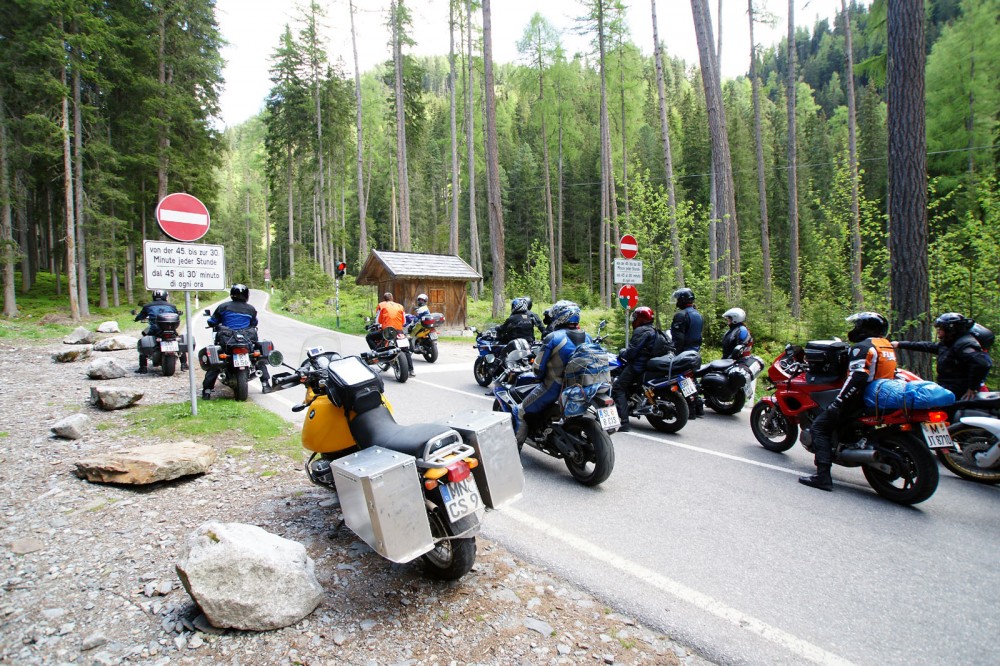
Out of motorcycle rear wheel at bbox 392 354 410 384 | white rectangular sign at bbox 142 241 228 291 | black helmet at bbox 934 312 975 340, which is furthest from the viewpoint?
motorcycle rear wheel at bbox 392 354 410 384

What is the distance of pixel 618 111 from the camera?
104ft

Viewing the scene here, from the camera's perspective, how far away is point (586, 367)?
4.94 metres

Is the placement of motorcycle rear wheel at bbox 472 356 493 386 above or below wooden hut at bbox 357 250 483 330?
below

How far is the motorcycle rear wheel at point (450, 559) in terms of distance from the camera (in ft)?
9.64

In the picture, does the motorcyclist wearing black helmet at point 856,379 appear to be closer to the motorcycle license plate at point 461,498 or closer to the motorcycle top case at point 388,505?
the motorcycle license plate at point 461,498

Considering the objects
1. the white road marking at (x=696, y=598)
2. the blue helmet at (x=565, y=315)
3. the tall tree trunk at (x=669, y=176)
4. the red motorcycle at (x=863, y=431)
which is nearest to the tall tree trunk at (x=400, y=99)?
the tall tree trunk at (x=669, y=176)

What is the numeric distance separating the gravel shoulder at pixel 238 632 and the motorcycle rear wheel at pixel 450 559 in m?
0.08

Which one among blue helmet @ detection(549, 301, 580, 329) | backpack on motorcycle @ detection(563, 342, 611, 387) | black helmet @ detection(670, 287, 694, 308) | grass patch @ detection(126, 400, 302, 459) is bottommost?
grass patch @ detection(126, 400, 302, 459)

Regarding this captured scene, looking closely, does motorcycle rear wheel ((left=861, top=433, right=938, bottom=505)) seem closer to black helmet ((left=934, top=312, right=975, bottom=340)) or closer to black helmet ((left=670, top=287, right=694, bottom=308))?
black helmet ((left=934, top=312, right=975, bottom=340))

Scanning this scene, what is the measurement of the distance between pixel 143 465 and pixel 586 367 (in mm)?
3949

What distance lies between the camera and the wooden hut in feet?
65.0

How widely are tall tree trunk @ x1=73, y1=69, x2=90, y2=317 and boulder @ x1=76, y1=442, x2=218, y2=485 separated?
22.6 meters

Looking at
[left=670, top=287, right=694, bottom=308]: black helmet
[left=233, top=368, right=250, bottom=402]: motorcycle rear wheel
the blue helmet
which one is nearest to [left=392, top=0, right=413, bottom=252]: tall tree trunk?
[left=233, top=368, right=250, bottom=402]: motorcycle rear wheel

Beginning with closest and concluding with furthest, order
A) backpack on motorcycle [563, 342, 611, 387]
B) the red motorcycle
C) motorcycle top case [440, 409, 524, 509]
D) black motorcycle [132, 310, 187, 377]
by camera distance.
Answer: motorcycle top case [440, 409, 524, 509] → the red motorcycle → backpack on motorcycle [563, 342, 611, 387] → black motorcycle [132, 310, 187, 377]
